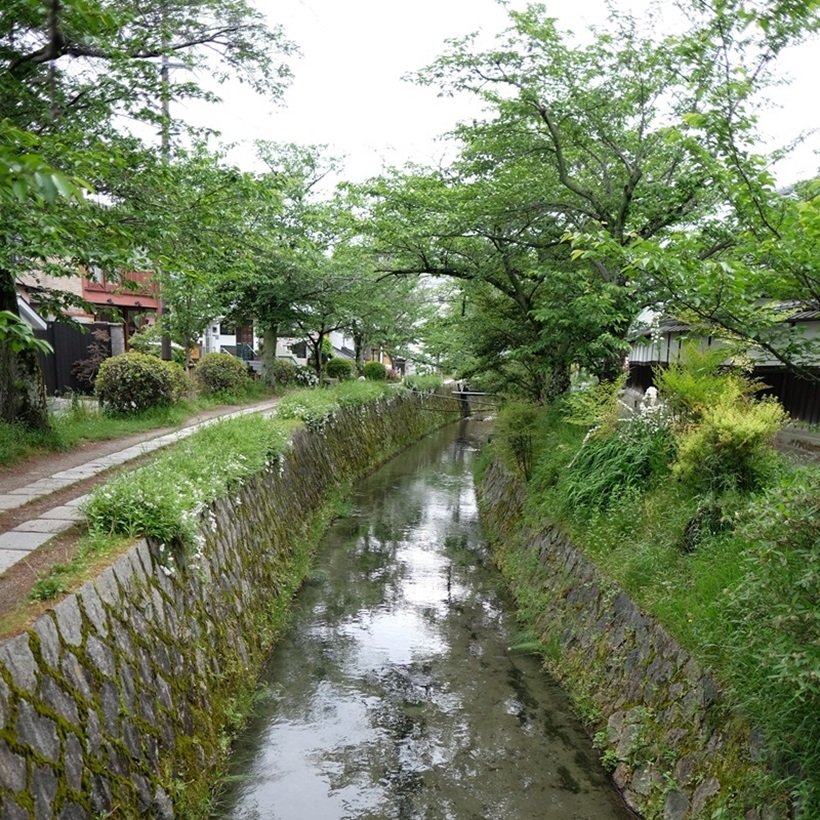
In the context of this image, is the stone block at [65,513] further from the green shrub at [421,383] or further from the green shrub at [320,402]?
the green shrub at [421,383]

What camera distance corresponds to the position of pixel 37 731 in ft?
11.9

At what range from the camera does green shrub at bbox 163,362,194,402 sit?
49.7 feet

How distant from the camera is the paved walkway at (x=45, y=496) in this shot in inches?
217

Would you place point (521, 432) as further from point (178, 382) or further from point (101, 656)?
point (101, 656)

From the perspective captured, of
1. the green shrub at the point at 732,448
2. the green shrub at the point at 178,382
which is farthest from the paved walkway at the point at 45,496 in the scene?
the green shrub at the point at 732,448

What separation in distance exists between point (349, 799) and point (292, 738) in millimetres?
1106

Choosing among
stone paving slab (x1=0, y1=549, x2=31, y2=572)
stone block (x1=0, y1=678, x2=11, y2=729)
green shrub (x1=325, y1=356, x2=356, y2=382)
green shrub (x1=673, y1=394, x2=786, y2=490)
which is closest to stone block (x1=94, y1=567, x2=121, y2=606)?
stone paving slab (x1=0, y1=549, x2=31, y2=572)

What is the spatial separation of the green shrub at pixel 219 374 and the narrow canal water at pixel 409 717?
33.2ft

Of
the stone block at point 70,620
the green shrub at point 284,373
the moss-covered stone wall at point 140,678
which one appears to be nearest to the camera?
the moss-covered stone wall at point 140,678

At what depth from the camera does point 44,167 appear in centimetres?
216

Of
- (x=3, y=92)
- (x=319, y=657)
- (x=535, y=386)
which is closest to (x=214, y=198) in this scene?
(x=3, y=92)

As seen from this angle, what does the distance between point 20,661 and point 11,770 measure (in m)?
0.59

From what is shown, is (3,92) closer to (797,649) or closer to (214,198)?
(214,198)

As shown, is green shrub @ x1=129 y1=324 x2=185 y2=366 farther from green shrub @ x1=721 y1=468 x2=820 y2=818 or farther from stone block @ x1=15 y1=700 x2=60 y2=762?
green shrub @ x1=721 y1=468 x2=820 y2=818
